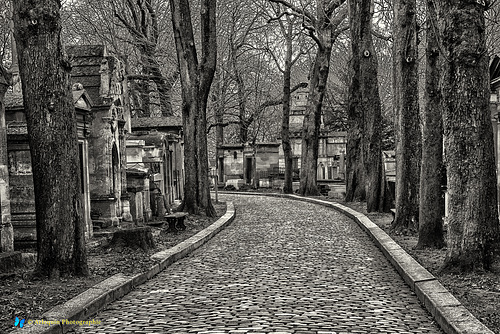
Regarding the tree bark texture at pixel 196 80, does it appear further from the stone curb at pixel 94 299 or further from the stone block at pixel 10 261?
the stone block at pixel 10 261

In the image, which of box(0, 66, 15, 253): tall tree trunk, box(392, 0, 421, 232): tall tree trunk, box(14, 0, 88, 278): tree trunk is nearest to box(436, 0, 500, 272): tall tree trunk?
box(14, 0, 88, 278): tree trunk

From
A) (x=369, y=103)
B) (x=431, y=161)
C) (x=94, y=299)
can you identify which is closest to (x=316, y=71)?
(x=369, y=103)

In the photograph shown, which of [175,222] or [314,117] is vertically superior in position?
[314,117]

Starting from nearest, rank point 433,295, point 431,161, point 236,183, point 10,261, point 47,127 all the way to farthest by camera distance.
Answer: point 433,295 < point 47,127 < point 10,261 < point 431,161 < point 236,183

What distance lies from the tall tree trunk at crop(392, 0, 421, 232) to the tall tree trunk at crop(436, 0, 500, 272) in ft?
16.7

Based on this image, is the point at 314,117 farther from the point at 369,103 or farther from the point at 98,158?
the point at 98,158

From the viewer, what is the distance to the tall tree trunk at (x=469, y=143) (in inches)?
326

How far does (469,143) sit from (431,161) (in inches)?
111

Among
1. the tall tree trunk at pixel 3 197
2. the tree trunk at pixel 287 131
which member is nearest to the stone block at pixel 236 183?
the tree trunk at pixel 287 131

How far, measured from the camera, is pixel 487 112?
8.38 meters

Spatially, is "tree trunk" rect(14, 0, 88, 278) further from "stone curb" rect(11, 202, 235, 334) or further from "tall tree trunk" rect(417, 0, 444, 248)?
"tall tree trunk" rect(417, 0, 444, 248)

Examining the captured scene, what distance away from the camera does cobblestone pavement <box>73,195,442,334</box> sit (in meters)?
6.45

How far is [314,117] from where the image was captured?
98.3ft

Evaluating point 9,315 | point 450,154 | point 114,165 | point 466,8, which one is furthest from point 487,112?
point 114,165
